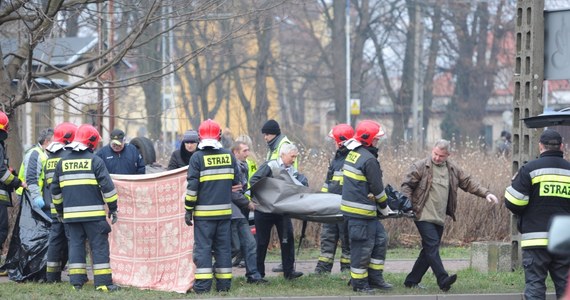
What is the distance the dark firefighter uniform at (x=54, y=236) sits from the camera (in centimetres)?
1119

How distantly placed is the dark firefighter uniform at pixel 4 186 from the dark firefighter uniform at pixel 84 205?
2.91 feet

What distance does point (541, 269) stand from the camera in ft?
30.9

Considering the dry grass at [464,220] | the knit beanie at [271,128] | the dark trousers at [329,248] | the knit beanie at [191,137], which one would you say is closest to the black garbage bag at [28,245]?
the knit beanie at [191,137]

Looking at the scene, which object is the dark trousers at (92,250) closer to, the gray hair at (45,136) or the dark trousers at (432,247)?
the gray hair at (45,136)

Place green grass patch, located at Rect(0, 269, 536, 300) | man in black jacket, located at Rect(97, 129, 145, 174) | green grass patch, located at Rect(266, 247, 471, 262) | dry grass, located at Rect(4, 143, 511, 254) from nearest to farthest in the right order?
green grass patch, located at Rect(0, 269, 536, 300), man in black jacket, located at Rect(97, 129, 145, 174), green grass patch, located at Rect(266, 247, 471, 262), dry grass, located at Rect(4, 143, 511, 254)

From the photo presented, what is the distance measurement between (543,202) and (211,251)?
3.49m

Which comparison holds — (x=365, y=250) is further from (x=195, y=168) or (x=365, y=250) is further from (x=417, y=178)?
(x=195, y=168)

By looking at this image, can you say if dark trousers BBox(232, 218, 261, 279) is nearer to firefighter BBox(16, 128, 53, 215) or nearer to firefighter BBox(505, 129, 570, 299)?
firefighter BBox(16, 128, 53, 215)

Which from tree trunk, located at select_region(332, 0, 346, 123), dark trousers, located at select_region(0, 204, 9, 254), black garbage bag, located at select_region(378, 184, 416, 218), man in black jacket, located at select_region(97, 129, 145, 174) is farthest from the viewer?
tree trunk, located at select_region(332, 0, 346, 123)

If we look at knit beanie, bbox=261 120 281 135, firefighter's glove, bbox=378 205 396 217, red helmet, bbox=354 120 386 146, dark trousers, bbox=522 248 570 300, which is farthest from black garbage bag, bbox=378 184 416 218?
knit beanie, bbox=261 120 281 135

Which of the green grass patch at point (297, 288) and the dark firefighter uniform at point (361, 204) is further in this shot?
the dark firefighter uniform at point (361, 204)

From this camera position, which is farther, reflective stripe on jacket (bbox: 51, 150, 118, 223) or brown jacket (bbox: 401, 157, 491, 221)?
brown jacket (bbox: 401, 157, 491, 221)

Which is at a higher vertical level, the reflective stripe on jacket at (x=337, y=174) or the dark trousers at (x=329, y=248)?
the reflective stripe on jacket at (x=337, y=174)

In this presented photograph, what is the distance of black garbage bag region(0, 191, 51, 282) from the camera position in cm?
1170
